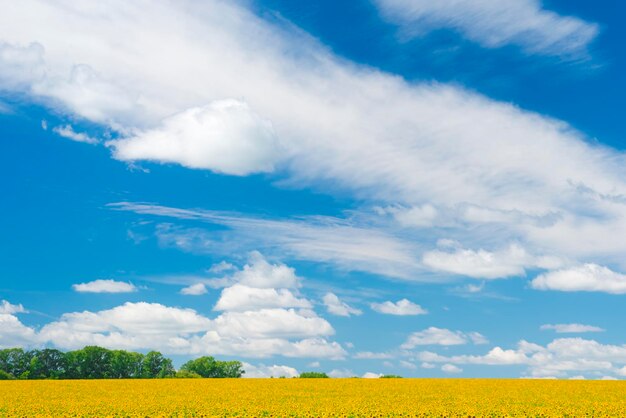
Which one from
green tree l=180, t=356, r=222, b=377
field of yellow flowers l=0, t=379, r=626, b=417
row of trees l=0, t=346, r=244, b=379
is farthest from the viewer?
green tree l=180, t=356, r=222, b=377

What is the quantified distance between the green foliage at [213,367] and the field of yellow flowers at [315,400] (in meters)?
53.7

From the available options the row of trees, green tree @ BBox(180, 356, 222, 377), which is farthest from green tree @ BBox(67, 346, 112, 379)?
green tree @ BBox(180, 356, 222, 377)

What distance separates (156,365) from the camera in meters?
118

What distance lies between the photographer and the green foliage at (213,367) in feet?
378

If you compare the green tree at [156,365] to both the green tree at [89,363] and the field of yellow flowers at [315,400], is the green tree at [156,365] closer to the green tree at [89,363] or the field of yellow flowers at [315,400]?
the green tree at [89,363]

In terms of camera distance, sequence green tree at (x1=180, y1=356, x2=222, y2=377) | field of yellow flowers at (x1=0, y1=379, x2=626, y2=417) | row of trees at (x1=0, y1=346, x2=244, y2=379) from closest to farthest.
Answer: field of yellow flowers at (x1=0, y1=379, x2=626, y2=417) < row of trees at (x1=0, y1=346, x2=244, y2=379) < green tree at (x1=180, y1=356, x2=222, y2=377)

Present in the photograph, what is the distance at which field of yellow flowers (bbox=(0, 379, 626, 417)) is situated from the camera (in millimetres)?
36781

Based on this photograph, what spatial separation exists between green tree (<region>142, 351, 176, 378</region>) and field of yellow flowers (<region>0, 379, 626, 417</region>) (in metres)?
53.5

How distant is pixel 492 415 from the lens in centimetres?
3600

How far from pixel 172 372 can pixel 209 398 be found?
74241mm

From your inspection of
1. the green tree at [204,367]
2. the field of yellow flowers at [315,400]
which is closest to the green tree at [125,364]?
the green tree at [204,367]

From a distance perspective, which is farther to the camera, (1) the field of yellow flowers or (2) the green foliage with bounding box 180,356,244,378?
(2) the green foliage with bounding box 180,356,244,378

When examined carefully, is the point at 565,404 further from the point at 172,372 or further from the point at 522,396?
the point at 172,372

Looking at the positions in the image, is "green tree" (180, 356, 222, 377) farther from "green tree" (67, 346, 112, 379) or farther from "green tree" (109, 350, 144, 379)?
"green tree" (67, 346, 112, 379)
